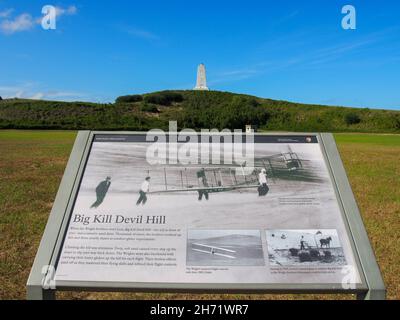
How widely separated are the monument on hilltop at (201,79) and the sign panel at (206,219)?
274 feet

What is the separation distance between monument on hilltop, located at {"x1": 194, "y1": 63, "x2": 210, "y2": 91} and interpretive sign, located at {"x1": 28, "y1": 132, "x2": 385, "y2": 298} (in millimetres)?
83401

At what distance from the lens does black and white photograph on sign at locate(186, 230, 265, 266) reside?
3.31 metres

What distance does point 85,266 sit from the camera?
3301 mm

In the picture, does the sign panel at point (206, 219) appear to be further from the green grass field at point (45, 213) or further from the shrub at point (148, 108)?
the shrub at point (148, 108)

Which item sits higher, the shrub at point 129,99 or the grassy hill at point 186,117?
the shrub at point 129,99

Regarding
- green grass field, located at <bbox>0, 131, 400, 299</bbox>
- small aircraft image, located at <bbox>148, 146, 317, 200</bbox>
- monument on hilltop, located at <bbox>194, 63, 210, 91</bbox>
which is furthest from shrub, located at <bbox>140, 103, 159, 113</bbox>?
small aircraft image, located at <bbox>148, 146, 317, 200</bbox>

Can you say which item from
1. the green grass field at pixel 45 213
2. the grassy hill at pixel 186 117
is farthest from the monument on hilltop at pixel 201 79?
the green grass field at pixel 45 213

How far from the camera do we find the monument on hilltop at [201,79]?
8803cm

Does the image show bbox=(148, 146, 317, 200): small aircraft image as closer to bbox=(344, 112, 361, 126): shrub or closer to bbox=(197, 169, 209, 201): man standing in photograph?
bbox=(197, 169, 209, 201): man standing in photograph

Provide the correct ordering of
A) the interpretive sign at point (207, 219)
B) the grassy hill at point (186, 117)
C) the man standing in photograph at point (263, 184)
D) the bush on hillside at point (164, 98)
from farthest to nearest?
the bush on hillside at point (164, 98)
the grassy hill at point (186, 117)
the man standing in photograph at point (263, 184)
the interpretive sign at point (207, 219)

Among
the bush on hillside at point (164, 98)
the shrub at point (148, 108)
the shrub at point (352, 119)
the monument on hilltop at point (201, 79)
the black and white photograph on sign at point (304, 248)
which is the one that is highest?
the monument on hilltop at point (201, 79)
